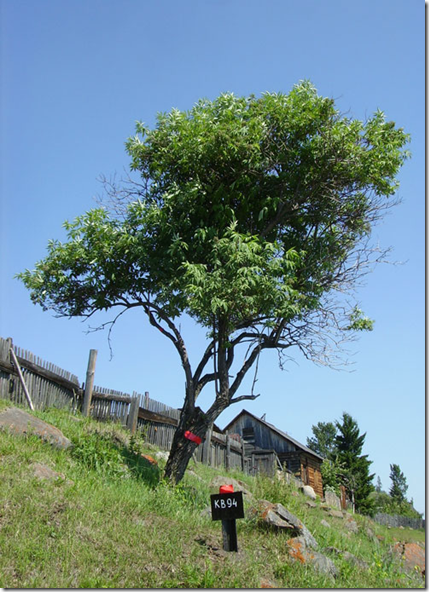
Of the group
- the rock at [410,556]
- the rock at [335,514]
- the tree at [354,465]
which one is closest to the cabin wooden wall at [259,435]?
the tree at [354,465]

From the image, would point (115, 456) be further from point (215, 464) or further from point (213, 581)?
point (215, 464)

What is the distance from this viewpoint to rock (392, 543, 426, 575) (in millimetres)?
9742

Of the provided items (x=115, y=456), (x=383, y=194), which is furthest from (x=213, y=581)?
(x=383, y=194)

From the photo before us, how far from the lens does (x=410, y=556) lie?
34.2 ft

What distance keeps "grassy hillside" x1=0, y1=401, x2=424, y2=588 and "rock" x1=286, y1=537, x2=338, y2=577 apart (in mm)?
127

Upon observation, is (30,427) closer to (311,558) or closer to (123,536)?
(123,536)

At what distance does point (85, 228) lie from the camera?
12.0m

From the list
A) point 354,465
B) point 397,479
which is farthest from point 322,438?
point 354,465

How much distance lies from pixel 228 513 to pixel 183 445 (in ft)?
12.2

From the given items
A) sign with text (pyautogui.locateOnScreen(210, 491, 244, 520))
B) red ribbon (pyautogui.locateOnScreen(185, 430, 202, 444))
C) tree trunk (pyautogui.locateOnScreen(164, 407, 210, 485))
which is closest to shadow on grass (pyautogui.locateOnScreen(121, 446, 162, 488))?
tree trunk (pyautogui.locateOnScreen(164, 407, 210, 485))

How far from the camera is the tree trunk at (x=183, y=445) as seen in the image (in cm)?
1095

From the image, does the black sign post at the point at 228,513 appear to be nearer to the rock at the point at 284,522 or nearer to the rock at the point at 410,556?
the rock at the point at 284,522

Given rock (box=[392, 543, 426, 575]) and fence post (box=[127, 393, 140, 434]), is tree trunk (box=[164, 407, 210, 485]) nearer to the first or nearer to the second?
rock (box=[392, 543, 426, 575])

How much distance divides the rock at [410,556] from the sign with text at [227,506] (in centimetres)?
409
